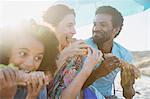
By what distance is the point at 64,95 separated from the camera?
3.19ft

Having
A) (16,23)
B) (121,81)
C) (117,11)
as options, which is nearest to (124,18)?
(117,11)

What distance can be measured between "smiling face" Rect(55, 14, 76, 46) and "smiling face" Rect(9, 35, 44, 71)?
253 mm

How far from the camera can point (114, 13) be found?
1.50 metres

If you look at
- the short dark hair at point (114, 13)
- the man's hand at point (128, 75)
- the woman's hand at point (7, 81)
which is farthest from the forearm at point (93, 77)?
the woman's hand at point (7, 81)

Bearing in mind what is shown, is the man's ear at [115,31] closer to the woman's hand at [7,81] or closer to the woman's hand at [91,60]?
the woman's hand at [91,60]

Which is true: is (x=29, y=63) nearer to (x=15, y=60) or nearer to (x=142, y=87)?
(x=15, y=60)

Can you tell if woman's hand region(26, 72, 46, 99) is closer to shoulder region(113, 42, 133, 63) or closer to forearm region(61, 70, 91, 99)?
forearm region(61, 70, 91, 99)

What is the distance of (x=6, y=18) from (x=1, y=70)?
45cm

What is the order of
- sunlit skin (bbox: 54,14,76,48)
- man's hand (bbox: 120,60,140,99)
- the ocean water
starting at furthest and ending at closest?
1. the ocean water
2. man's hand (bbox: 120,60,140,99)
3. sunlit skin (bbox: 54,14,76,48)

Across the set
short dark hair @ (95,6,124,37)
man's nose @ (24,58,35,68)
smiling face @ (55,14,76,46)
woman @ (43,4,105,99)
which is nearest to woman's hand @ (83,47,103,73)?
woman @ (43,4,105,99)

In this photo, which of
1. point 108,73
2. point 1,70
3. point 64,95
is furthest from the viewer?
point 108,73

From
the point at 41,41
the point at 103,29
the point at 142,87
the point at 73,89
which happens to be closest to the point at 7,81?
the point at 41,41

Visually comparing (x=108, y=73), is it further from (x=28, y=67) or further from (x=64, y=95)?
(x=28, y=67)

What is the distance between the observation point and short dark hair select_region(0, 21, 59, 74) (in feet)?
2.76
